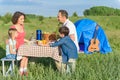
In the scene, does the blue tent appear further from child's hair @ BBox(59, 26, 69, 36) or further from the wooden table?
the wooden table

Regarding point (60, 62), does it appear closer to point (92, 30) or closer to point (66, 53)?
point (66, 53)

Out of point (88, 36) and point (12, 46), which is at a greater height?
point (12, 46)

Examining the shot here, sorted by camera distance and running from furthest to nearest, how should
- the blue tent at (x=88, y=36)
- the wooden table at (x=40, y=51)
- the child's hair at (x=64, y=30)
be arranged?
the blue tent at (x=88, y=36) < the child's hair at (x=64, y=30) < the wooden table at (x=40, y=51)

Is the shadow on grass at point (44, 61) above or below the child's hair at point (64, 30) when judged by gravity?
below

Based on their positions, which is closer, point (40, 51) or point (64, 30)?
point (40, 51)

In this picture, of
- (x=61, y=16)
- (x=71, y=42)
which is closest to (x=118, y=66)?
(x=71, y=42)

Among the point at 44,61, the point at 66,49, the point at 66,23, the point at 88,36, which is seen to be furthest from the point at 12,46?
the point at 88,36

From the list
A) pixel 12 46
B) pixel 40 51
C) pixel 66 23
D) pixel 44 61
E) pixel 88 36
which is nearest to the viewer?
pixel 40 51

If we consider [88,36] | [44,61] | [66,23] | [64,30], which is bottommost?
[44,61]

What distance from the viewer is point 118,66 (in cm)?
688

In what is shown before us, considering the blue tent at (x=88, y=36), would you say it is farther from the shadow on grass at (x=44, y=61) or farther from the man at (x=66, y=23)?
the man at (x=66, y=23)

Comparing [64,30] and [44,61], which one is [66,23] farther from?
[44,61]

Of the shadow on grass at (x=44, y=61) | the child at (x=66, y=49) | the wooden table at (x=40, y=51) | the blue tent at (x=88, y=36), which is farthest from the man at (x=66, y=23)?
the blue tent at (x=88, y=36)

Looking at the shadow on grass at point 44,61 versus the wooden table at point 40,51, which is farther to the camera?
the shadow on grass at point 44,61
